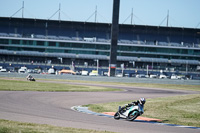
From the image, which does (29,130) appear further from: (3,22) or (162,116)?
(3,22)

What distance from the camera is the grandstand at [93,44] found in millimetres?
105812

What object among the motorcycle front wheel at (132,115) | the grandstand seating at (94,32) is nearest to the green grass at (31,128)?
the motorcycle front wheel at (132,115)

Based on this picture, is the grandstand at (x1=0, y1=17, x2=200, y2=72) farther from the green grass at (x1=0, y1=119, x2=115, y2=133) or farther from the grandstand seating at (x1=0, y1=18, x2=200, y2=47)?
the green grass at (x1=0, y1=119, x2=115, y2=133)

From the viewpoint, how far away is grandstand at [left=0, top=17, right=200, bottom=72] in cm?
10581

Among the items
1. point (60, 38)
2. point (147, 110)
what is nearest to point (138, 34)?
point (60, 38)

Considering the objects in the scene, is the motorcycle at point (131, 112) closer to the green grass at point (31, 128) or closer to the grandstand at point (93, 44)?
the green grass at point (31, 128)

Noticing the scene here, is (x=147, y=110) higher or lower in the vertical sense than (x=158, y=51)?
lower

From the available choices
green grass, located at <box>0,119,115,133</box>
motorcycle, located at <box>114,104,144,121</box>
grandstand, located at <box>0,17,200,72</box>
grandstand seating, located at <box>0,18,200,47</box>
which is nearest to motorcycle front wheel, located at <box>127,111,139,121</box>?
motorcycle, located at <box>114,104,144,121</box>

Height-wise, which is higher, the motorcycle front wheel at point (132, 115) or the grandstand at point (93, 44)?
the grandstand at point (93, 44)

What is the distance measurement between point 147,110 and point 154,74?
8278cm

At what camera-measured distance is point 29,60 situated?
10444cm

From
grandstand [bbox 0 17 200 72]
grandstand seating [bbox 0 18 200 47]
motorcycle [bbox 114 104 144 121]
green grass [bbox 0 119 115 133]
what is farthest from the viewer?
grandstand seating [bbox 0 18 200 47]

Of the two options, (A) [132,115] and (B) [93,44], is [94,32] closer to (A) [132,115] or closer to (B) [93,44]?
(B) [93,44]

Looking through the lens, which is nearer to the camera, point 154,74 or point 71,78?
point 71,78
